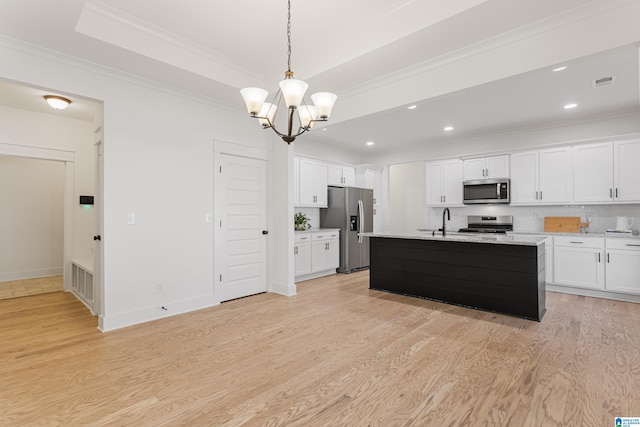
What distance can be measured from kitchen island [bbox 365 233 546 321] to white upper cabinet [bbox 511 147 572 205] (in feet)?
5.86

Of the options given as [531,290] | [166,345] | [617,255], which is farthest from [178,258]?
[617,255]

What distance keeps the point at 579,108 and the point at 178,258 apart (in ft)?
19.1

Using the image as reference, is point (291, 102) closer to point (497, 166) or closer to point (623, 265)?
point (497, 166)

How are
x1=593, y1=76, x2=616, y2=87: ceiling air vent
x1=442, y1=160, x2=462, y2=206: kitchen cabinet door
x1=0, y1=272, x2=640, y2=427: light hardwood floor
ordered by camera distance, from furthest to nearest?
x1=442, y1=160, x2=462, y2=206: kitchen cabinet door → x1=593, y1=76, x2=616, y2=87: ceiling air vent → x1=0, y1=272, x2=640, y2=427: light hardwood floor

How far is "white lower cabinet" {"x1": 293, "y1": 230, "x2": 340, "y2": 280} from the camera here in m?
5.63

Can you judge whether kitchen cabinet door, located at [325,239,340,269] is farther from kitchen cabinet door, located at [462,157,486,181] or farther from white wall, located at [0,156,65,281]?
white wall, located at [0,156,65,281]

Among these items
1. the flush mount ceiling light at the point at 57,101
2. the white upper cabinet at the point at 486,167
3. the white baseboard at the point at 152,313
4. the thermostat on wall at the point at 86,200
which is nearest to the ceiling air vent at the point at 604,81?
the white upper cabinet at the point at 486,167

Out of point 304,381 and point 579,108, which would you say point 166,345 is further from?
point 579,108

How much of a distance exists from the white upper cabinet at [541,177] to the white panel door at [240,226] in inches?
169

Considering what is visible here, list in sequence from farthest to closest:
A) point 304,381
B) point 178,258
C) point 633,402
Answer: point 178,258 < point 304,381 < point 633,402

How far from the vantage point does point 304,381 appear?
90.3 inches

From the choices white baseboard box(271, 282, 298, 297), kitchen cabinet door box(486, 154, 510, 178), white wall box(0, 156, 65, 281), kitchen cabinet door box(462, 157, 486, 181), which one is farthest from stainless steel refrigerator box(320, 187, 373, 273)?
white wall box(0, 156, 65, 281)

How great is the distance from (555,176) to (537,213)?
716 millimetres

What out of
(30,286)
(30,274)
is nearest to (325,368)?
(30,286)
